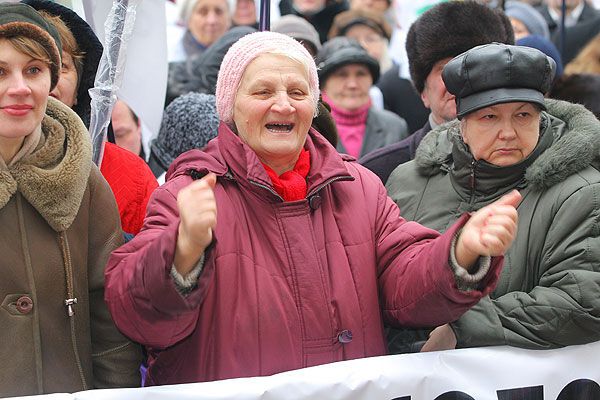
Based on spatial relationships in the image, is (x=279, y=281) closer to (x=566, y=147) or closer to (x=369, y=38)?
(x=566, y=147)

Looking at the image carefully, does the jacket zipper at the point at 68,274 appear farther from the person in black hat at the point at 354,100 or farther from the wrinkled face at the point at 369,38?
the wrinkled face at the point at 369,38

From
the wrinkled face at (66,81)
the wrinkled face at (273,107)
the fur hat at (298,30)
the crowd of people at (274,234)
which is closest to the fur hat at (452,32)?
the crowd of people at (274,234)

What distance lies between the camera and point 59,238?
11.2 feet

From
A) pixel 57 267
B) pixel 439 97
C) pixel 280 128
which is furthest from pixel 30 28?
pixel 439 97

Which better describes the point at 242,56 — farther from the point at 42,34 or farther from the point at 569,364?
the point at 569,364

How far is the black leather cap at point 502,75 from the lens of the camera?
3.79 m

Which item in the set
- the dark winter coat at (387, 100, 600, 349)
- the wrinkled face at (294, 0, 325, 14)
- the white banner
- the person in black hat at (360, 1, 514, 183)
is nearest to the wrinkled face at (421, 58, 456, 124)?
the person in black hat at (360, 1, 514, 183)

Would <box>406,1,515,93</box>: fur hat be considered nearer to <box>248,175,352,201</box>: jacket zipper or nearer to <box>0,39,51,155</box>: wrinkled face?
<box>248,175,352,201</box>: jacket zipper

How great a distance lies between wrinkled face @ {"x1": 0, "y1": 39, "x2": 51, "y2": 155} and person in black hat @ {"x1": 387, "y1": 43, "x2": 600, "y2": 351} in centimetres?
148

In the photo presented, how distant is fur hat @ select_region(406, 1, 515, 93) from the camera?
197 inches

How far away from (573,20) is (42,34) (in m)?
7.90

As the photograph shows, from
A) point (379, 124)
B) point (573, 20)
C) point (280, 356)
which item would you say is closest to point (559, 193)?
point (280, 356)

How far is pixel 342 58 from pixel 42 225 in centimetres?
388

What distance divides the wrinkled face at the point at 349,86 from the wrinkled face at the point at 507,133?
3106 mm
